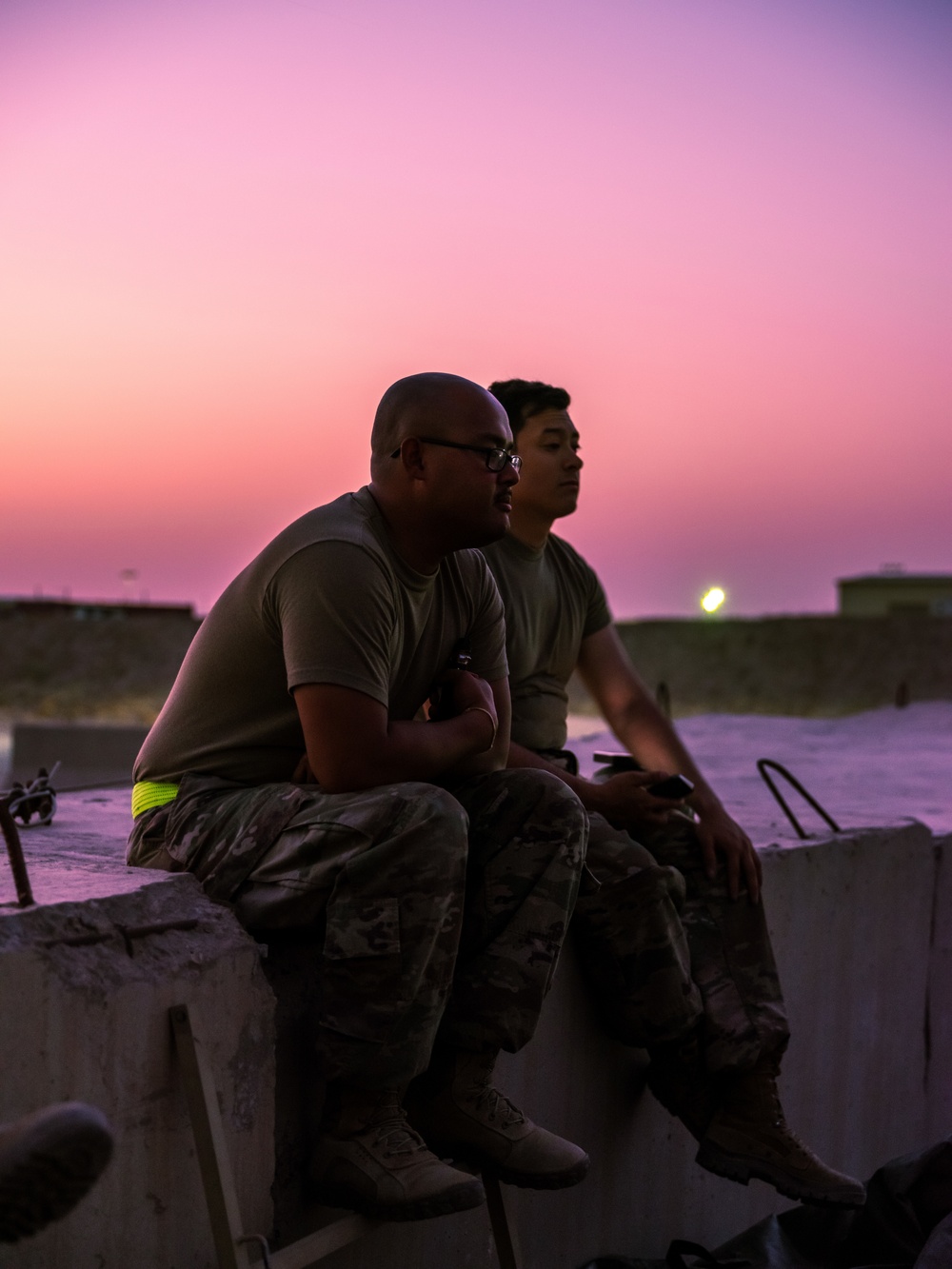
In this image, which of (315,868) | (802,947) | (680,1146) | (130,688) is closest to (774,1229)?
(680,1146)

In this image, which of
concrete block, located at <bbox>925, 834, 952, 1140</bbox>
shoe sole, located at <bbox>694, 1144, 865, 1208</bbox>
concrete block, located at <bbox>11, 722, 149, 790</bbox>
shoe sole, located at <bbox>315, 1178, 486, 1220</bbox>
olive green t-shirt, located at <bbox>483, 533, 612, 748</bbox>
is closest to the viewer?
shoe sole, located at <bbox>315, 1178, 486, 1220</bbox>

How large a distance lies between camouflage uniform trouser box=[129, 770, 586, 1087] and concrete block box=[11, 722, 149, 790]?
8.78 m

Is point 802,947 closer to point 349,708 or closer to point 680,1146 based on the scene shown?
point 680,1146

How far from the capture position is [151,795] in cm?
252

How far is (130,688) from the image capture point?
113 feet

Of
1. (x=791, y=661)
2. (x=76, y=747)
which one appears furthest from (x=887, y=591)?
(x=76, y=747)

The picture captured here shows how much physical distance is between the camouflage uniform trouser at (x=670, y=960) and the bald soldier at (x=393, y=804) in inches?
17.7

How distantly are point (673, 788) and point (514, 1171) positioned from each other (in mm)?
948

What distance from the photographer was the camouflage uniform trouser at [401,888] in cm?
214

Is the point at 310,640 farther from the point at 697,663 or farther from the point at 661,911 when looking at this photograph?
the point at 697,663

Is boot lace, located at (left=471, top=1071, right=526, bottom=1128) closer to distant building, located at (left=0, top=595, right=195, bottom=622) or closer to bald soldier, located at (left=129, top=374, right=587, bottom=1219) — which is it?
bald soldier, located at (left=129, top=374, right=587, bottom=1219)

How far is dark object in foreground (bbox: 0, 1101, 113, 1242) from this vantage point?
1424mm

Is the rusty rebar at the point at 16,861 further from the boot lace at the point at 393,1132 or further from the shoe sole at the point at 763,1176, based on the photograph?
the shoe sole at the point at 763,1176

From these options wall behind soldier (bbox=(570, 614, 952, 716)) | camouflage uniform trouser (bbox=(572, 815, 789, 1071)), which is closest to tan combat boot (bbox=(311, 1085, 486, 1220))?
camouflage uniform trouser (bbox=(572, 815, 789, 1071))
